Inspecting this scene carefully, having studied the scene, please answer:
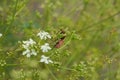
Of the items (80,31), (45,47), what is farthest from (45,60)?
(80,31)

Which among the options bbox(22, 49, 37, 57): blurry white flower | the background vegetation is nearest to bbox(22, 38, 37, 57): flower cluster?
bbox(22, 49, 37, 57): blurry white flower

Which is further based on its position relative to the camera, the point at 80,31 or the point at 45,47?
the point at 80,31

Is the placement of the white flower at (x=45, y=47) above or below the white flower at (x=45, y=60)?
above

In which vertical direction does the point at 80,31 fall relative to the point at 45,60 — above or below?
above

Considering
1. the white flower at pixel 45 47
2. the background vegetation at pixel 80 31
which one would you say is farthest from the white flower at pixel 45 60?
the background vegetation at pixel 80 31

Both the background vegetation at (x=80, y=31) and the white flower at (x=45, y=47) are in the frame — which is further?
the background vegetation at (x=80, y=31)

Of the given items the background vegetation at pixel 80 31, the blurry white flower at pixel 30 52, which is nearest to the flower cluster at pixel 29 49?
the blurry white flower at pixel 30 52

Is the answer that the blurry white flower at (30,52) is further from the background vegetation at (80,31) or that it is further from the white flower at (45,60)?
the background vegetation at (80,31)

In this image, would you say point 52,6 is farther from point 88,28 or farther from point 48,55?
point 48,55

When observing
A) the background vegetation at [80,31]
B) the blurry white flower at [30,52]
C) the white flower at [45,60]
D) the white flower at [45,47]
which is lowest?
the white flower at [45,60]

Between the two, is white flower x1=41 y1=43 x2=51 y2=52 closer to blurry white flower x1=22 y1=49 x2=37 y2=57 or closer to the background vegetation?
blurry white flower x1=22 y1=49 x2=37 y2=57

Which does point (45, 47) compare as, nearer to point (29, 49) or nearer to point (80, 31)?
point (29, 49)
